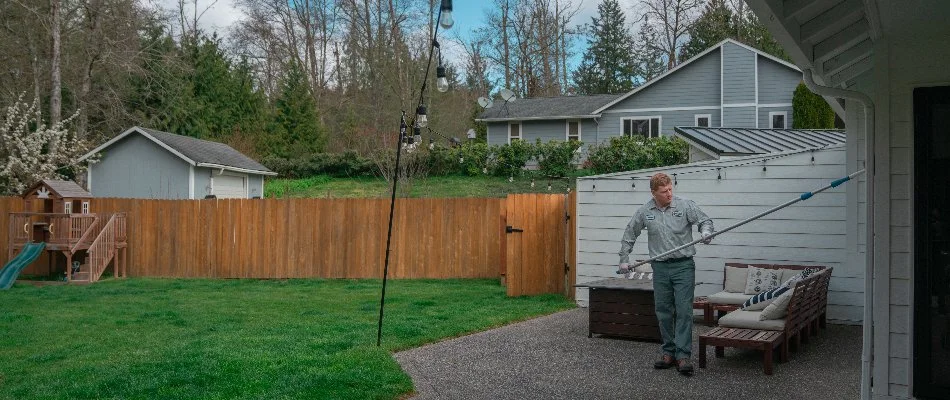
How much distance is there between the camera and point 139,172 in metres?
24.8

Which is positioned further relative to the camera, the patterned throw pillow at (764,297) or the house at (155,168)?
the house at (155,168)

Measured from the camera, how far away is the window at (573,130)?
3241 cm

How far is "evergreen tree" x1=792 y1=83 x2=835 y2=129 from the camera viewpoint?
1028 inches

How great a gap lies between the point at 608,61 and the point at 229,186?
28.9 meters

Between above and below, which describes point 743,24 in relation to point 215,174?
above

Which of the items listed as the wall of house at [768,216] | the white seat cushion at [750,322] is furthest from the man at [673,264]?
the wall of house at [768,216]

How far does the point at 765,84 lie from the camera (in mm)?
28969

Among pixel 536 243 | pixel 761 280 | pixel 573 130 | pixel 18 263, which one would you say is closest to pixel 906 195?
pixel 761 280

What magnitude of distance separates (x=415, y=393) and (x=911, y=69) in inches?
164

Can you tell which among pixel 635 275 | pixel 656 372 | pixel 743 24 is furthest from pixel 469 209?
pixel 743 24

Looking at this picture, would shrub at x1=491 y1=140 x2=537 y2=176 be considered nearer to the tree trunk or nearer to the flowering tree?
the flowering tree

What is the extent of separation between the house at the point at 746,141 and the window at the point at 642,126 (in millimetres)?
14448

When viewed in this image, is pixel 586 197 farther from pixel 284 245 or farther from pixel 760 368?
pixel 284 245

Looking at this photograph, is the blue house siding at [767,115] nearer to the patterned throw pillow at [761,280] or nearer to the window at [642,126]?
the window at [642,126]
